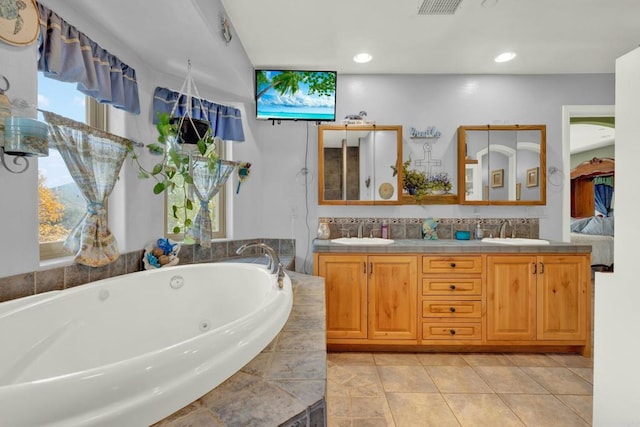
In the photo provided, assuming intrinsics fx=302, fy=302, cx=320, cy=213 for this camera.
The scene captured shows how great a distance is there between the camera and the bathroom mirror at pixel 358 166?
2.87 metres

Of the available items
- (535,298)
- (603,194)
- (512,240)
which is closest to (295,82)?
(512,240)

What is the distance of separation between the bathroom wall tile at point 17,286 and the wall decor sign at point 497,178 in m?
3.31

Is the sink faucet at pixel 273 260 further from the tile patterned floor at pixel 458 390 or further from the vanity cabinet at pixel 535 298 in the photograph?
the vanity cabinet at pixel 535 298

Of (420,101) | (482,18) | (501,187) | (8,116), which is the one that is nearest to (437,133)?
(420,101)

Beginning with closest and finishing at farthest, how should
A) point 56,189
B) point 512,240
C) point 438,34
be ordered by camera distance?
1. point 56,189
2. point 438,34
3. point 512,240

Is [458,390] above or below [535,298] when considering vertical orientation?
below

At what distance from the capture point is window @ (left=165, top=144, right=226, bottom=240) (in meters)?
2.42

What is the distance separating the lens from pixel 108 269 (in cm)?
178

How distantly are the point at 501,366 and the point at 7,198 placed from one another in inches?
122

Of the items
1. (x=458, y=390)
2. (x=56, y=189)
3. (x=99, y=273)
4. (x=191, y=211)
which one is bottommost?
(x=458, y=390)

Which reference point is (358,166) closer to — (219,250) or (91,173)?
(219,250)

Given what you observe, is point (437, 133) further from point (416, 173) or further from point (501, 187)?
point (501, 187)

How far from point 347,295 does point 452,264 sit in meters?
0.87

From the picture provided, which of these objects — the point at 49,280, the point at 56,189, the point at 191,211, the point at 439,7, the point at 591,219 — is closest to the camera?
the point at 49,280
